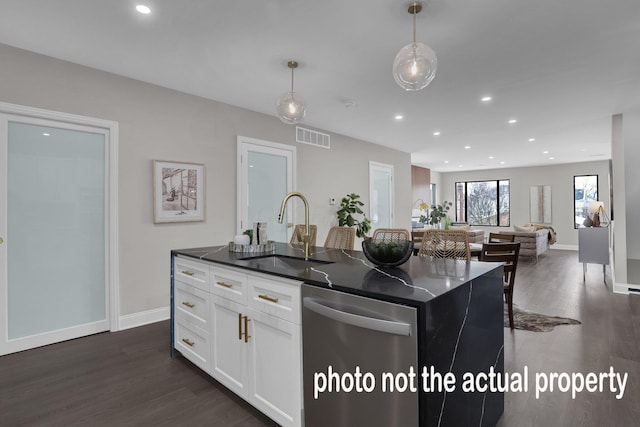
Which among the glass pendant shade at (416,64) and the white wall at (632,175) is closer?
the glass pendant shade at (416,64)

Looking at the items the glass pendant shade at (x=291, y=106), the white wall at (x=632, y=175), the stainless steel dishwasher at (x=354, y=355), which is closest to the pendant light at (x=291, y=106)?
the glass pendant shade at (x=291, y=106)

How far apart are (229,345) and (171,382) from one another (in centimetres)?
68

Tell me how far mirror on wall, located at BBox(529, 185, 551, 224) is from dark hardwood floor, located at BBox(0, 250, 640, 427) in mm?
7999

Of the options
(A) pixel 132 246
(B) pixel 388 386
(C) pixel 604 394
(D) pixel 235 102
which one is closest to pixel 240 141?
(D) pixel 235 102

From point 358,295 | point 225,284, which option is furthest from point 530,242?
point 358,295

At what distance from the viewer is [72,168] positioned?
3354 mm

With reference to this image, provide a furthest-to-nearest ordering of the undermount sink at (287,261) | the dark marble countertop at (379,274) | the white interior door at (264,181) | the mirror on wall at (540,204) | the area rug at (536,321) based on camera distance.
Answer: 1. the mirror on wall at (540,204)
2. the white interior door at (264,181)
3. the area rug at (536,321)
4. the undermount sink at (287,261)
5. the dark marble countertop at (379,274)

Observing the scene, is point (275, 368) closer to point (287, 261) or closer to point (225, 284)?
point (225, 284)

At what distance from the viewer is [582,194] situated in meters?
10.4

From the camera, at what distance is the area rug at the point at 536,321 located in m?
3.46

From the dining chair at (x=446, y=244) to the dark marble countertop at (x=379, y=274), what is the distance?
1.93ft

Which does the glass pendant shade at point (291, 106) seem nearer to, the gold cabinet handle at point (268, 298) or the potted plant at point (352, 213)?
the gold cabinet handle at point (268, 298)

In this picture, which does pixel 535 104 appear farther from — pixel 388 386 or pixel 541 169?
pixel 541 169

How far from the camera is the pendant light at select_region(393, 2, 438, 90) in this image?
85.0 inches
